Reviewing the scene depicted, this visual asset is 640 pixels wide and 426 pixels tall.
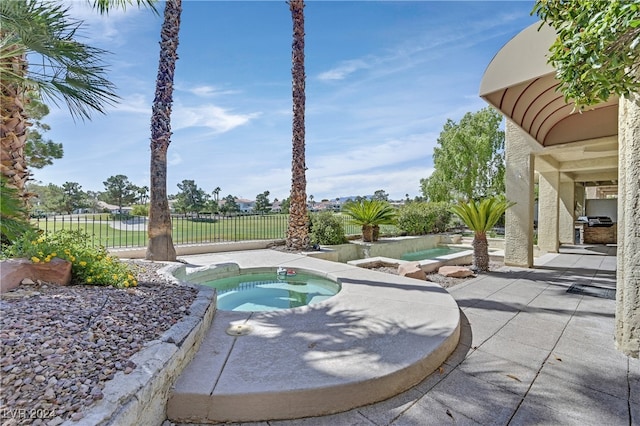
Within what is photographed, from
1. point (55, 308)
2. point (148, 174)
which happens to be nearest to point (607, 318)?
point (55, 308)

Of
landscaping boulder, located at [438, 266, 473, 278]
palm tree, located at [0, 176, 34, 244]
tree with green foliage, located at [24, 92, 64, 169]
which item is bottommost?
landscaping boulder, located at [438, 266, 473, 278]

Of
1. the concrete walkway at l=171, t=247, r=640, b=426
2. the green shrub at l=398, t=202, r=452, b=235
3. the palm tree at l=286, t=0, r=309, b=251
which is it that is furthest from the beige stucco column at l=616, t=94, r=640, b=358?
the green shrub at l=398, t=202, r=452, b=235

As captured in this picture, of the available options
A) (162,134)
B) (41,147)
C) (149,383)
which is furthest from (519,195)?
(41,147)

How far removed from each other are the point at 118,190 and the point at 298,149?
150 ft

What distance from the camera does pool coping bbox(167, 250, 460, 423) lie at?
2113 mm

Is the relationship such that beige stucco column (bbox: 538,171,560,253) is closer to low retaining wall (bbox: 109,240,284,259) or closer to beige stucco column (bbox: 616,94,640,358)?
beige stucco column (bbox: 616,94,640,358)

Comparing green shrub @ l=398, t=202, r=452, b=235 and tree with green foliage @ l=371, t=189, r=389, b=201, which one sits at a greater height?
tree with green foliage @ l=371, t=189, r=389, b=201

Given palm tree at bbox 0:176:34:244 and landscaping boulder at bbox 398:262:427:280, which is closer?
palm tree at bbox 0:176:34:244

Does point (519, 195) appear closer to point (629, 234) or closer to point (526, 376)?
point (629, 234)

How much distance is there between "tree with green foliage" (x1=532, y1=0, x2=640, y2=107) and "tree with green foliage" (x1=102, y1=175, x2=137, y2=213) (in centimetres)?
5156

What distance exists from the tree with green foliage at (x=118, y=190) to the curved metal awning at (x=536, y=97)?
1968 inches

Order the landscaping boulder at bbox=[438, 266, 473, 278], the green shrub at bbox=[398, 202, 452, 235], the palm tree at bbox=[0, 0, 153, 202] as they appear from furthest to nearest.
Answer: the green shrub at bbox=[398, 202, 452, 235] < the landscaping boulder at bbox=[438, 266, 473, 278] < the palm tree at bbox=[0, 0, 153, 202]

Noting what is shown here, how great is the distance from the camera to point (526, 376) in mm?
2699

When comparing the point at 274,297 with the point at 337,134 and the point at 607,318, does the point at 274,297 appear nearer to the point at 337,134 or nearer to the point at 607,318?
the point at 607,318
